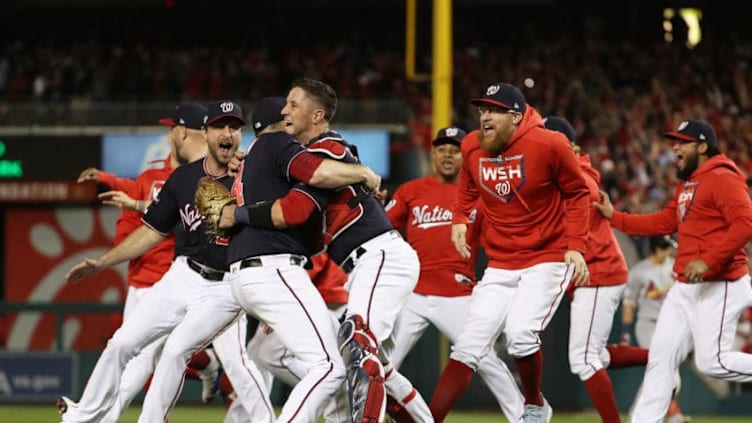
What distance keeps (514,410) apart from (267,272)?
9.51 ft

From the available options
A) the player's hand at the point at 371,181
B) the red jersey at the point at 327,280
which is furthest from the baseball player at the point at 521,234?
the red jersey at the point at 327,280

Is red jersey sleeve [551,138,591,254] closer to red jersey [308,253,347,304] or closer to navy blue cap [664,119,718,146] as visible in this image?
navy blue cap [664,119,718,146]

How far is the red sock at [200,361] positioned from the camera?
9.84 metres

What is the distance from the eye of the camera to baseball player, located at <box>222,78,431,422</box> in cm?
711

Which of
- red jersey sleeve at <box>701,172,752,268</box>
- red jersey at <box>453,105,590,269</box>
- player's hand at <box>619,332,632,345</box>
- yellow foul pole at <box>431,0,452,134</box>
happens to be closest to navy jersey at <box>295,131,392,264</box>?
red jersey at <box>453,105,590,269</box>

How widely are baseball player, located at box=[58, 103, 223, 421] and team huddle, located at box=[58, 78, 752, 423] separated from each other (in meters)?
0.01

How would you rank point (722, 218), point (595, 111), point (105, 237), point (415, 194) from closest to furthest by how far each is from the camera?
point (722, 218), point (415, 194), point (105, 237), point (595, 111)

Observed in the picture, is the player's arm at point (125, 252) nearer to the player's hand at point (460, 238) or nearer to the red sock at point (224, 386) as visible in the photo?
the red sock at point (224, 386)

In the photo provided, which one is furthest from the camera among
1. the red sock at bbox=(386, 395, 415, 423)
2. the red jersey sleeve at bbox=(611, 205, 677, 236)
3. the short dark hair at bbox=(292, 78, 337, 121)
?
the red jersey sleeve at bbox=(611, 205, 677, 236)

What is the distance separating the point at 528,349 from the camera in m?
8.27

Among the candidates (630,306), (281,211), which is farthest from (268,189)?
(630,306)

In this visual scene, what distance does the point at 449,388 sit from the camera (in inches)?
337

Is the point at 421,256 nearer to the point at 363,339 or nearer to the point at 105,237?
the point at 363,339

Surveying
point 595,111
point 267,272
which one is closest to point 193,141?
point 267,272
